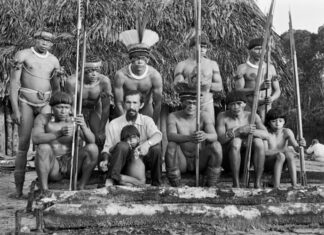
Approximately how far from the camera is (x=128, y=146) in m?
4.70

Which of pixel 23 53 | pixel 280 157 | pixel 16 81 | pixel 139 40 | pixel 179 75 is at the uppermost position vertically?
pixel 139 40

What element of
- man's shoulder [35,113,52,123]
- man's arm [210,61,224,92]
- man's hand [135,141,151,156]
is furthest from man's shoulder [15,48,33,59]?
man's arm [210,61,224,92]

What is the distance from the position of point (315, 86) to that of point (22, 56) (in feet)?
82.7

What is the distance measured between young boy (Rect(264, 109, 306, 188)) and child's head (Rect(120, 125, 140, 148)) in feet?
5.00

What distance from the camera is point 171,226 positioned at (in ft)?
11.0

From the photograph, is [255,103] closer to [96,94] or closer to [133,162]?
[133,162]

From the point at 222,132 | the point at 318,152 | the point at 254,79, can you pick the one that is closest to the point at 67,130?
the point at 222,132

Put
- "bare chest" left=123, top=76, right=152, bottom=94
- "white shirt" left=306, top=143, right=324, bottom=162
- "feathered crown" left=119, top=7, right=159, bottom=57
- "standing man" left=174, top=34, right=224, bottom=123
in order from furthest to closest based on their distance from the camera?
"white shirt" left=306, top=143, right=324, bottom=162 < "standing man" left=174, top=34, right=224, bottom=123 < "bare chest" left=123, top=76, right=152, bottom=94 < "feathered crown" left=119, top=7, right=159, bottom=57

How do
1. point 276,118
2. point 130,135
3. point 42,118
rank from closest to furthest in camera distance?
point 130,135 → point 42,118 → point 276,118

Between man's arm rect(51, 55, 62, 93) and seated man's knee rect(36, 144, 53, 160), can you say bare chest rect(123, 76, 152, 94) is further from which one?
seated man's knee rect(36, 144, 53, 160)

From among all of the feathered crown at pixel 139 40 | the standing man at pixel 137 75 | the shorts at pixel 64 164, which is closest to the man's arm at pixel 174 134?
the standing man at pixel 137 75

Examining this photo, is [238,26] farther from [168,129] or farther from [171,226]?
[171,226]

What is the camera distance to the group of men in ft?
15.8

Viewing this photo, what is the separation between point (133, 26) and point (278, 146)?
A: 17.6 feet
